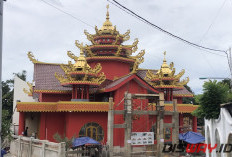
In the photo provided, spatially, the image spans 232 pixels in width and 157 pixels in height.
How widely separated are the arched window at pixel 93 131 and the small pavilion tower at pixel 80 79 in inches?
100

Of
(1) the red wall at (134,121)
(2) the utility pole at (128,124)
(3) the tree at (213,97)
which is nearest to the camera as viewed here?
(3) the tree at (213,97)

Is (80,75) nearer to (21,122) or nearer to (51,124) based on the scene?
(51,124)

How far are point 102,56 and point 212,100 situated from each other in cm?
1741

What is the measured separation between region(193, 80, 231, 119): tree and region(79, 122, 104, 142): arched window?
42.6ft

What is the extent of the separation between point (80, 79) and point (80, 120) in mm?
3731

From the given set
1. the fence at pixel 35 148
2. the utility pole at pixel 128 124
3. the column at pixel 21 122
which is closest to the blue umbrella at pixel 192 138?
the utility pole at pixel 128 124

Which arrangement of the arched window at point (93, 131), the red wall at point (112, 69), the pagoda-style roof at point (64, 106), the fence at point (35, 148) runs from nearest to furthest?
the fence at point (35, 148)
the pagoda-style roof at point (64, 106)
the arched window at point (93, 131)
the red wall at point (112, 69)

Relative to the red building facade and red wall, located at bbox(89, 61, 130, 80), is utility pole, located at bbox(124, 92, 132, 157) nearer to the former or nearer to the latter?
the red building facade

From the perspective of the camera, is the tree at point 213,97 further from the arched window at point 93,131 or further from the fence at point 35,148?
the arched window at point 93,131

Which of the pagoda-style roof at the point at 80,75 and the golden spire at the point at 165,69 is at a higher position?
the golden spire at the point at 165,69

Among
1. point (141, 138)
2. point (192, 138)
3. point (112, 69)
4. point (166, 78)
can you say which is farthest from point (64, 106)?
point (166, 78)

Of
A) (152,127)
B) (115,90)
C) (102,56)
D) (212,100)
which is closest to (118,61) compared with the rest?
(102,56)

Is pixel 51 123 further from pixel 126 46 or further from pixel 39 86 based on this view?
pixel 126 46

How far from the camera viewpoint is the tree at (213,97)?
13.6 m
